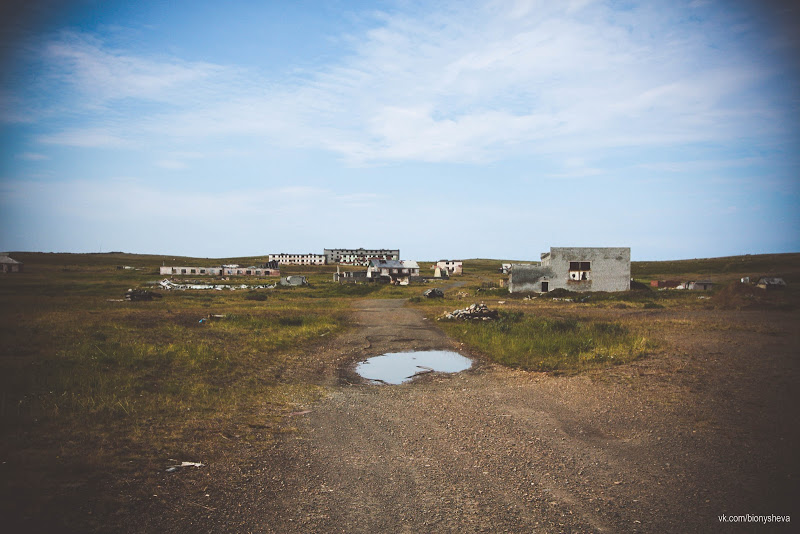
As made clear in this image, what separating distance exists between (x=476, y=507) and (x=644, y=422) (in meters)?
4.80

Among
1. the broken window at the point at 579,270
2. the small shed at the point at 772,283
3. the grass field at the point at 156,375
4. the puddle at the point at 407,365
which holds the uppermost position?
the broken window at the point at 579,270

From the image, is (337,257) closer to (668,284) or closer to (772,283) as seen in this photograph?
(668,284)

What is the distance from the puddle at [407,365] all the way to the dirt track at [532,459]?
1694mm

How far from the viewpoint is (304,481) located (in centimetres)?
607

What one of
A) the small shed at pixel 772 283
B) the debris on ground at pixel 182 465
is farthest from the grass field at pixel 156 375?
the small shed at pixel 772 283

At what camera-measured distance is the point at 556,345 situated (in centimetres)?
1584

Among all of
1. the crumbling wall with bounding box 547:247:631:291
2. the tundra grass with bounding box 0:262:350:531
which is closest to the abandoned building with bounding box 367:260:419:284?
the crumbling wall with bounding box 547:247:631:291

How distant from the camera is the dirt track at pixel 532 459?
508 centimetres

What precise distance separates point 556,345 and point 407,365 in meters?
5.44

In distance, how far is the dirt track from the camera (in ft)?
16.7

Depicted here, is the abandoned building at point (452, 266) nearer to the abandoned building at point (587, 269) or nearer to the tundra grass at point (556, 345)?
the abandoned building at point (587, 269)

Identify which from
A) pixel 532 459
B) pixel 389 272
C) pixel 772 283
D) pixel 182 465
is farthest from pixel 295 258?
pixel 532 459

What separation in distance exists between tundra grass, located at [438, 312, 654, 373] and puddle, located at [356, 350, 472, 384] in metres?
1.55

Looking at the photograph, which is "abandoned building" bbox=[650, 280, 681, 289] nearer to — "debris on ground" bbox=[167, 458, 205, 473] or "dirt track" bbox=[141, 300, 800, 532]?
"dirt track" bbox=[141, 300, 800, 532]
